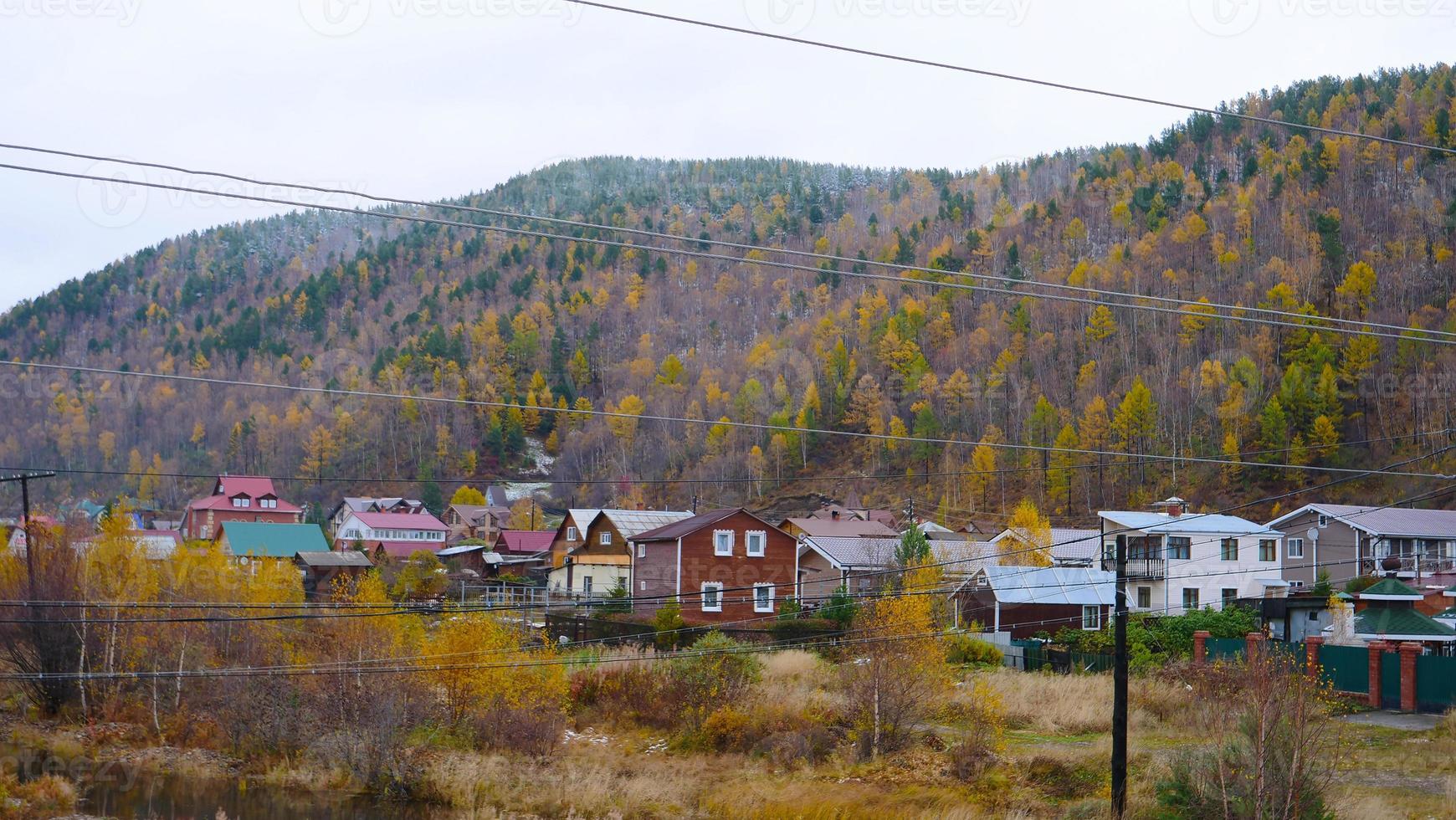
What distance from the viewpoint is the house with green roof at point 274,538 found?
72.7 metres

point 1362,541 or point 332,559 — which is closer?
point 1362,541

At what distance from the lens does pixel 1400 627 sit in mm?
37938

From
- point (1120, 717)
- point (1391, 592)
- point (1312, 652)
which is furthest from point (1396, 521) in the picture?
point (1120, 717)

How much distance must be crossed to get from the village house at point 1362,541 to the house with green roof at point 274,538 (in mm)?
56507

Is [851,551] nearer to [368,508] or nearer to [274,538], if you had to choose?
[274,538]

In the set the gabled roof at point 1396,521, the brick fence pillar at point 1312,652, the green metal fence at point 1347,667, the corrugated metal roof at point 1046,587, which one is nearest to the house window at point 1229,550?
the gabled roof at point 1396,521

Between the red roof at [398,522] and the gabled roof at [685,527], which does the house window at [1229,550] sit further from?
the red roof at [398,522]

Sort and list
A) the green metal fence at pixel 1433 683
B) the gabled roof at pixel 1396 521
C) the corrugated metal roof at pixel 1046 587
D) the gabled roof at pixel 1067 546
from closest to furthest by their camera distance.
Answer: the green metal fence at pixel 1433 683 < the corrugated metal roof at pixel 1046 587 < the gabled roof at pixel 1396 521 < the gabled roof at pixel 1067 546

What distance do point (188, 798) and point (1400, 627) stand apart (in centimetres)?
3610

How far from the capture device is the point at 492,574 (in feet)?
252

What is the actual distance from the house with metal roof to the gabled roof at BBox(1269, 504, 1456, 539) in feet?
50.7

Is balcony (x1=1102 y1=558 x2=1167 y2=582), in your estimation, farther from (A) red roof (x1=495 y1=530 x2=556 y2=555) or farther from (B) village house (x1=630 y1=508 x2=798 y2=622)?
(A) red roof (x1=495 y1=530 x2=556 y2=555)

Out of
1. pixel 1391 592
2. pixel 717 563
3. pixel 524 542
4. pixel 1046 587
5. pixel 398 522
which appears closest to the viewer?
pixel 1391 592

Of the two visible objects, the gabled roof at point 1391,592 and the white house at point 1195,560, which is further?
the white house at point 1195,560
